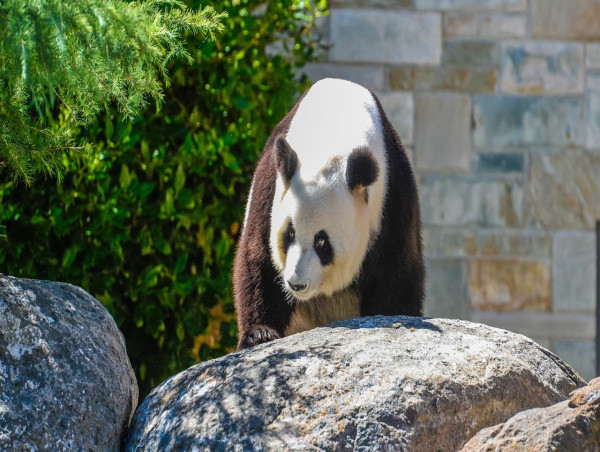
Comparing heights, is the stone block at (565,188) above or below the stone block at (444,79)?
below

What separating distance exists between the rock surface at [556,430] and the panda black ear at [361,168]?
1.28m

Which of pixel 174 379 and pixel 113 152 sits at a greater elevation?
pixel 113 152

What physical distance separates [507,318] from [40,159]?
395cm

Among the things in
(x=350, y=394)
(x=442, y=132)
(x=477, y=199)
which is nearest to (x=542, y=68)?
(x=442, y=132)

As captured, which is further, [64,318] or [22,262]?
[22,262]

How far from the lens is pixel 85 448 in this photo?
259 centimetres

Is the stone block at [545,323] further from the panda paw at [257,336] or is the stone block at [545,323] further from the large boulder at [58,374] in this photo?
the large boulder at [58,374]

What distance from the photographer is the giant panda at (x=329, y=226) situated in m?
3.52

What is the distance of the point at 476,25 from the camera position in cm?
621

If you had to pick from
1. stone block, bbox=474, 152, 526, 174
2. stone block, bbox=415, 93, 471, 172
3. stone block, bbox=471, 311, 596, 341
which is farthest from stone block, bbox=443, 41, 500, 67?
stone block, bbox=471, 311, 596, 341

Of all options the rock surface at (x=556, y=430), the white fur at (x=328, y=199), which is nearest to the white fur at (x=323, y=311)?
the white fur at (x=328, y=199)

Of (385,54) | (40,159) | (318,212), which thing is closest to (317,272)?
(318,212)

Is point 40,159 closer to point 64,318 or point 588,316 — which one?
point 64,318

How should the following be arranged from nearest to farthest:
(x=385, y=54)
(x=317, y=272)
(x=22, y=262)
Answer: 1. (x=317, y=272)
2. (x=22, y=262)
3. (x=385, y=54)
